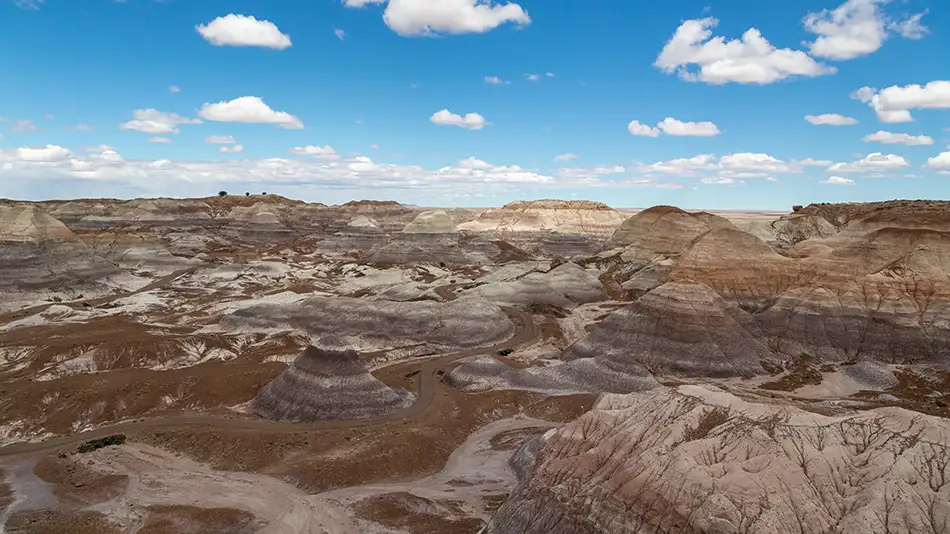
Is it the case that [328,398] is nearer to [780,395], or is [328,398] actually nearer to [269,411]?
[269,411]

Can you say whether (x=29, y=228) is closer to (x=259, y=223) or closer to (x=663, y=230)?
(x=259, y=223)

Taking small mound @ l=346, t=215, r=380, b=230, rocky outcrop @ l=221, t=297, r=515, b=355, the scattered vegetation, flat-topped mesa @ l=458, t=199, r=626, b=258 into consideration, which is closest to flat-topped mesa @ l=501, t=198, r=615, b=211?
Answer: flat-topped mesa @ l=458, t=199, r=626, b=258

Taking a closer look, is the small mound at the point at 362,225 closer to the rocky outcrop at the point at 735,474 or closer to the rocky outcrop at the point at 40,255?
the rocky outcrop at the point at 40,255

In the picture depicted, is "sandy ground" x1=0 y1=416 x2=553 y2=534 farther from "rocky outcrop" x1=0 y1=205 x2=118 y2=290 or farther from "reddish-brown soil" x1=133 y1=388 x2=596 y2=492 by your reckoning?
"rocky outcrop" x1=0 y1=205 x2=118 y2=290

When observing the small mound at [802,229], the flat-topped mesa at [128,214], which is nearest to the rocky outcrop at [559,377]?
the small mound at [802,229]

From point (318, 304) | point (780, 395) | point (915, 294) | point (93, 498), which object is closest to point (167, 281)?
point (318, 304)

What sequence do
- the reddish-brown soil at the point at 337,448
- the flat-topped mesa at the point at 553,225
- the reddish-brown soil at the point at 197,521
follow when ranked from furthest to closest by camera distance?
the flat-topped mesa at the point at 553,225, the reddish-brown soil at the point at 337,448, the reddish-brown soil at the point at 197,521

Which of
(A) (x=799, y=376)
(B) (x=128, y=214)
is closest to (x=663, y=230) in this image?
(A) (x=799, y=376)
